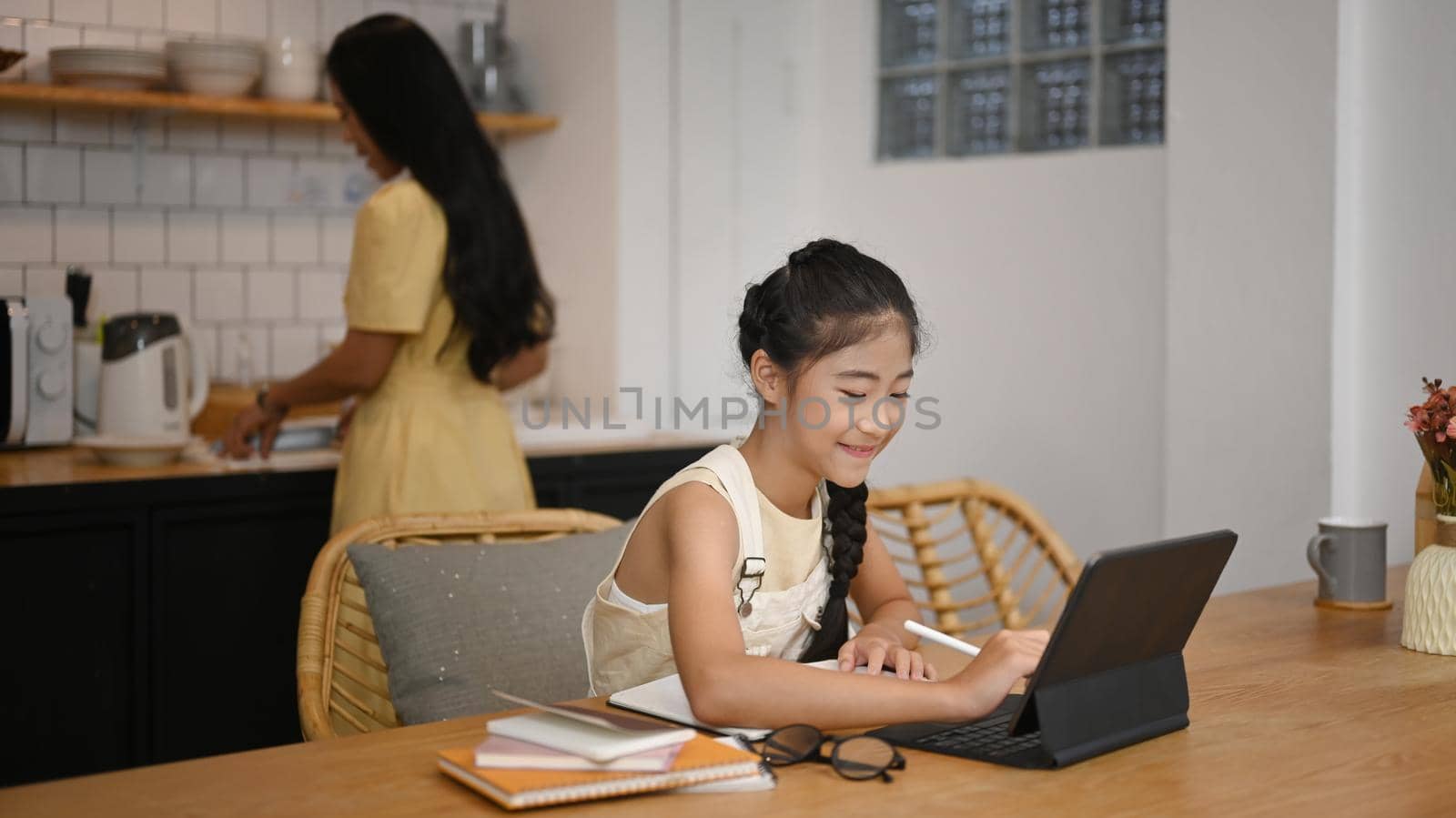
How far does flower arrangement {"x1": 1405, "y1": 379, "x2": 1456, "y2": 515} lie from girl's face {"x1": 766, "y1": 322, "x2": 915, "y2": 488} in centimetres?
63

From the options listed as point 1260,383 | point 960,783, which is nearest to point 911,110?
point 1260,383

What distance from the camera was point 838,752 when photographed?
1.27 meters

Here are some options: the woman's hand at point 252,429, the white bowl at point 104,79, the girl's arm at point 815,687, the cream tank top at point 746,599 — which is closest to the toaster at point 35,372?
the woman's hand at point 252,429

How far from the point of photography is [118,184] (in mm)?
3828

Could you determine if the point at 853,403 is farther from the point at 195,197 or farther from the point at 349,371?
the point at 195,197

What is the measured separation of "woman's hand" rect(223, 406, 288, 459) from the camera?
2.98 metres

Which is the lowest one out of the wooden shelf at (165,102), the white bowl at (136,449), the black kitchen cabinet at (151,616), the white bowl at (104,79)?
the black kitchen cabinet at (151,616)

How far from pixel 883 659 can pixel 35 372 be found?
2.38 metres

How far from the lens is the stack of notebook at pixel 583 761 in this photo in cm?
114

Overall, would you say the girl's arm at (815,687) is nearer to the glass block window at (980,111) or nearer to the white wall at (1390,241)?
the white wall at (1390,241)

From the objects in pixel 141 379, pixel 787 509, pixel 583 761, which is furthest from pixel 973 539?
pixel 141 379

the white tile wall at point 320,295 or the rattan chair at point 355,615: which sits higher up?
the white tile wall at point 320,295

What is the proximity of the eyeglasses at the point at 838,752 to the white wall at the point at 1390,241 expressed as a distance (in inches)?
66.1

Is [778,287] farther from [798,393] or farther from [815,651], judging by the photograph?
[815,651]
